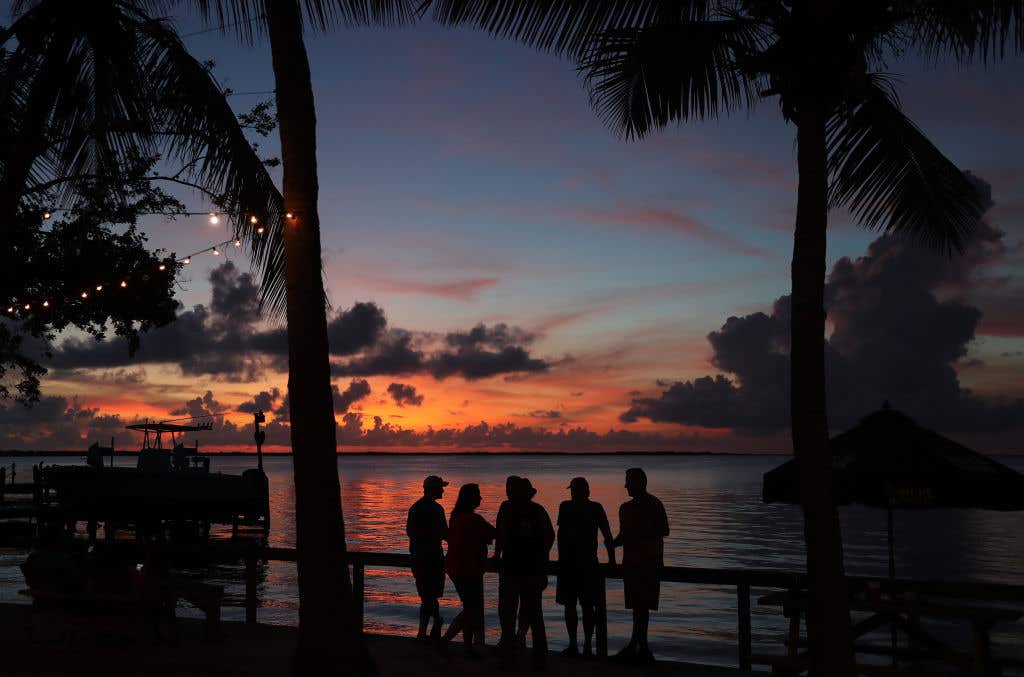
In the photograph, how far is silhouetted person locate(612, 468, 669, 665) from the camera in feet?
33.5

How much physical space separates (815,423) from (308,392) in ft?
14.1

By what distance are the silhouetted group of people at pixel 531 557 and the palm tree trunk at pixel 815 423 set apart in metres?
2.53

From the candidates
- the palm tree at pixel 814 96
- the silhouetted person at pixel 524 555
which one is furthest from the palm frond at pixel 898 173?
the silhouetted person at pixel 524 555

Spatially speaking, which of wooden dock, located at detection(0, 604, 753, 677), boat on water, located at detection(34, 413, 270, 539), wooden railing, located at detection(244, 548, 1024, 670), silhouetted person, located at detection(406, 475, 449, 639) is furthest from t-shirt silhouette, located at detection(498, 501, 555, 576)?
boat on water, located at detection(34, 413, 270, 539)

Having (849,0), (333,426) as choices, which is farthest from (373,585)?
(849,0)

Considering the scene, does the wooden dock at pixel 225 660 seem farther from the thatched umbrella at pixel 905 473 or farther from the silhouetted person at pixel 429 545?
the thatched umbrella at pixel 905 473

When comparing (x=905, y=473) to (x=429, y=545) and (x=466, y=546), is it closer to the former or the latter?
(x=466, y=546)

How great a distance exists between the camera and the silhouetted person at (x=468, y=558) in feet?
34.1

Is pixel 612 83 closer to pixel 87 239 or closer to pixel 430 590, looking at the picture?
pixel 430 590

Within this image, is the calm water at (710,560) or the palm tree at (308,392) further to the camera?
the calm water at (710,560)

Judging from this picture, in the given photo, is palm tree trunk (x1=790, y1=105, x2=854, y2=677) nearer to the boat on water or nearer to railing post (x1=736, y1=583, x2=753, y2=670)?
railing post (x1=736, y1=583, x2=753, y2=670)

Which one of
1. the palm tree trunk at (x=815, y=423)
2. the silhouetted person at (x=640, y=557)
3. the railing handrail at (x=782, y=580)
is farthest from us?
the silhouetted person at (x=640, y=557)

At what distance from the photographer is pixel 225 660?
995 centimetres

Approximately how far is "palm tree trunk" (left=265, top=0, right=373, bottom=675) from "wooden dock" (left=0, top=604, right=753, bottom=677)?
1.29 metres
